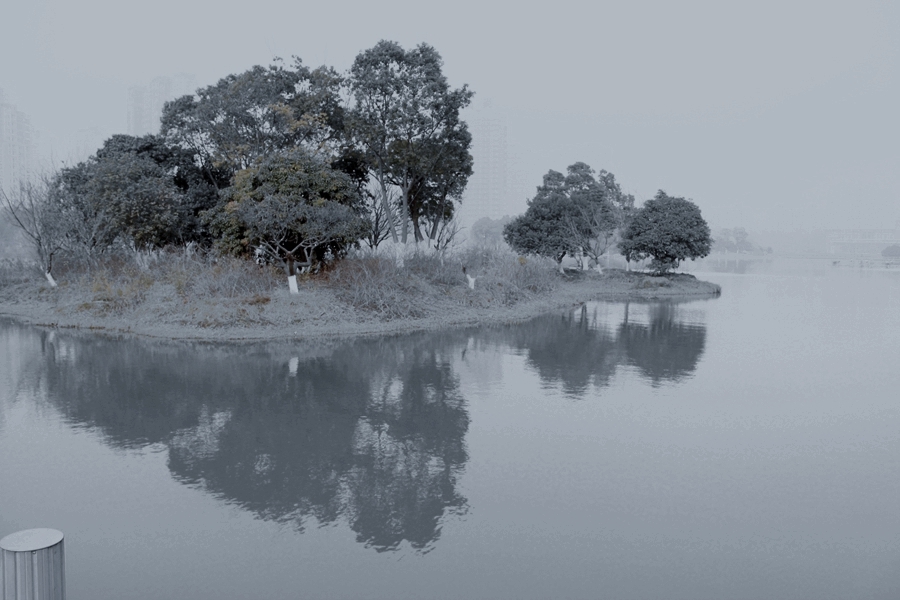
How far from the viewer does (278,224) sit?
673 inches

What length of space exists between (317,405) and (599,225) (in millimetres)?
30043

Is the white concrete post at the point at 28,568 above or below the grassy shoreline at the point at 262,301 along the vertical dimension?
below

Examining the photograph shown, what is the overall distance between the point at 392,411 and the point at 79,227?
1811cm

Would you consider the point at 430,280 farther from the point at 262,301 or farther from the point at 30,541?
the point at 30,541

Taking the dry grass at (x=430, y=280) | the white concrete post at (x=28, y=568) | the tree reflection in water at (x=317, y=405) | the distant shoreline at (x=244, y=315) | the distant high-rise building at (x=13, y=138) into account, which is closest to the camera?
→ the white concrete post at (x=28, y=568)

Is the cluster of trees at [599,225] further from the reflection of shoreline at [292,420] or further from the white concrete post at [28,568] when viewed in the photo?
the white concrete post at [28,568]

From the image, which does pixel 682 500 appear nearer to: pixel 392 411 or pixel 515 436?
pixel 515 436

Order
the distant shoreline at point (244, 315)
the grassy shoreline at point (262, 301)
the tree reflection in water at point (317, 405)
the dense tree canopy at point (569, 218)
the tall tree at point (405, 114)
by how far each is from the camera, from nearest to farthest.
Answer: the tree reflection in water at point (317, 405), the distant shoreline at point (244, 315), the grassy shoreline at point (262, 301), the tall tree at point (405, 114), the dense tree canopy at point (569, 218)

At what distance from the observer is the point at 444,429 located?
838 cm

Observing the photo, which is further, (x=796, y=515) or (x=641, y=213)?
(x=641, y=213)

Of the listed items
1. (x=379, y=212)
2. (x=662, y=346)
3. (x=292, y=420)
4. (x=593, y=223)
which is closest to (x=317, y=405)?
(x=292, y=420)

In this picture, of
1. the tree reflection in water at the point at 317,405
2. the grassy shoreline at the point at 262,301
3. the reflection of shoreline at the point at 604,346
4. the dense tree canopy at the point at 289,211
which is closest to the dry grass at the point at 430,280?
the grassy shoreline at the point at 262,301

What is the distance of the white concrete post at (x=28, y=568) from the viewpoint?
A: 2955 millimetres

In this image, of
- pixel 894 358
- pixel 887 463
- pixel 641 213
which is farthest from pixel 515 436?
pixel 641 213
